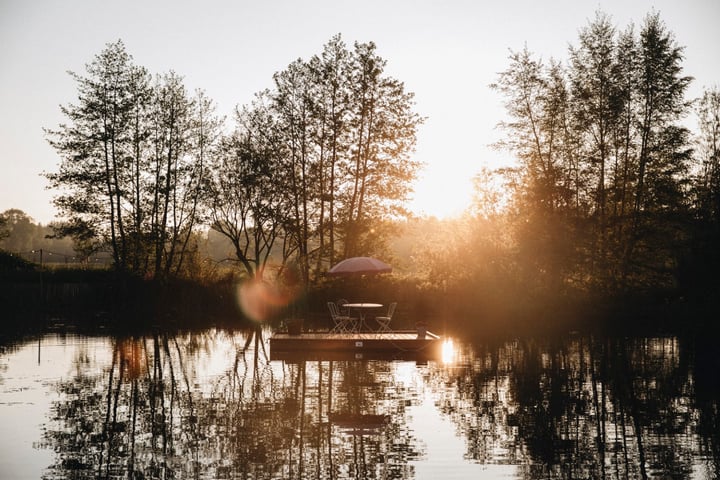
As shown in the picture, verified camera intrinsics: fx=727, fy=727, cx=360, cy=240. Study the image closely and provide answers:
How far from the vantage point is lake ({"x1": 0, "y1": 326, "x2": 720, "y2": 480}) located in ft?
32.3

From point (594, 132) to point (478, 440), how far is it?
32.7 meters

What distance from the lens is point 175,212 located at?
157 ft

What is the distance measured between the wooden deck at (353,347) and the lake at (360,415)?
578 mm

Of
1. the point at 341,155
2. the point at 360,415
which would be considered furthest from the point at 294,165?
the point at 360,415

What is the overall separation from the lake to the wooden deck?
0.58 m

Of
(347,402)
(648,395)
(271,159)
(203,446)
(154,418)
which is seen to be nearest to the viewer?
(203,446)

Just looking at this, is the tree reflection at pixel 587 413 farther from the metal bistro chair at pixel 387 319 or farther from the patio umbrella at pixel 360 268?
the patio umbrella at pixel 360 268

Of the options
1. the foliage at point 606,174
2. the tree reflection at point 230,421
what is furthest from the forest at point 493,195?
the tree reflection at point 230,421

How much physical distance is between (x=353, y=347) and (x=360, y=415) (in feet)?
Result: 33.9

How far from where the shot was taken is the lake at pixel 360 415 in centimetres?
984

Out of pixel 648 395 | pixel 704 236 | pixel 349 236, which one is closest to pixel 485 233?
pixel 349 236

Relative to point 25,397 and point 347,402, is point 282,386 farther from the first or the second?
point 25,397

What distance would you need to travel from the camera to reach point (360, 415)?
13031 millimetres

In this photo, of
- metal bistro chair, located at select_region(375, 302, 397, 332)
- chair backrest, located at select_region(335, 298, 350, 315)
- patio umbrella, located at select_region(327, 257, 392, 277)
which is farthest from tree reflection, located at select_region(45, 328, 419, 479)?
patio umbrella, located at select_region(327, 257, 392, 277)
